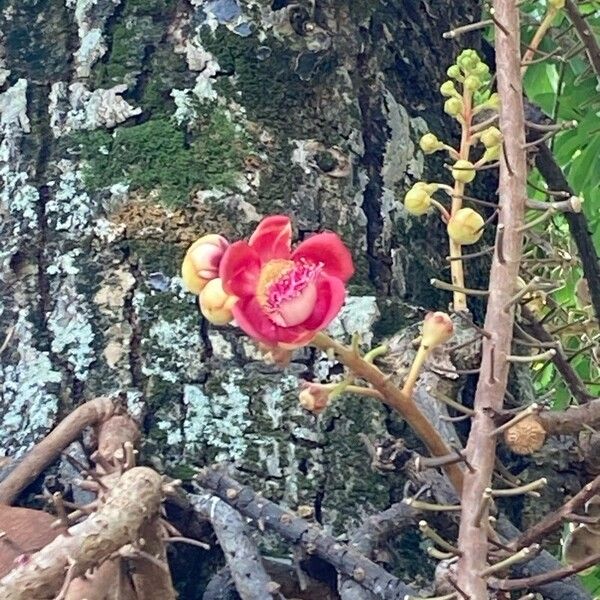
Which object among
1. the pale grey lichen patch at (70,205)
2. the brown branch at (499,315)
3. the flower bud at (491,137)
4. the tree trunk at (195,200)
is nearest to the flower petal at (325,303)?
the brown branch at (499,315)

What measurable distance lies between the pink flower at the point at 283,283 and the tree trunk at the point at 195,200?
1.12ft

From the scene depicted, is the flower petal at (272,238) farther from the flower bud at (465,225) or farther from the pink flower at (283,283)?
the flower bud at (465,225)

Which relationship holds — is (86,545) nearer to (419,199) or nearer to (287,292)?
(287,292)

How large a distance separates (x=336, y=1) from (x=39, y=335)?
17.9 inches

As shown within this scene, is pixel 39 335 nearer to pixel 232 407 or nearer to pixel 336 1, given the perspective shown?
pixel 232 407

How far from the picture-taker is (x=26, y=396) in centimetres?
100

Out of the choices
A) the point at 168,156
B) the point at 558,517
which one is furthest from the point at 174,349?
the point at 558,517

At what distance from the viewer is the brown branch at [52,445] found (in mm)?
889

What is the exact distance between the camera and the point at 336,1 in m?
1.19

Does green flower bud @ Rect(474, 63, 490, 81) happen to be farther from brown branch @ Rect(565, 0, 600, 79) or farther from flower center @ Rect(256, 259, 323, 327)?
flower center @ Rect(256, 259, 323, 327)

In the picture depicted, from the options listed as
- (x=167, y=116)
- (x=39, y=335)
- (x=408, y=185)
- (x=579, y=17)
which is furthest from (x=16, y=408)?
(x=579, y=17)

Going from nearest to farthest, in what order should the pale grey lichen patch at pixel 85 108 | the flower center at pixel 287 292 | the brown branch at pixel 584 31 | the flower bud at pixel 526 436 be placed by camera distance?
the flower center at pixel 287 292
the flower bud at pixel 526 436
the brown branch at pixel 584 31
the pale grey lichen patch at pixel 85 108

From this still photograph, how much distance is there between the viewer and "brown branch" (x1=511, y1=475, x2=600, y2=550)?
67 cm

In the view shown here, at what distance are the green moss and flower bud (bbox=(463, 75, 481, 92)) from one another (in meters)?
0.30
